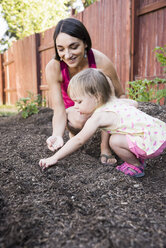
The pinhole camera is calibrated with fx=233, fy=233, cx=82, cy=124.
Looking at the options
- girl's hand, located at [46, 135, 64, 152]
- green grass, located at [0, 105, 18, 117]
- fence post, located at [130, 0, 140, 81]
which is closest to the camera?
girl's hand, located at [46, 135, 64, 152]

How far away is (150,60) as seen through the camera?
3.66 m

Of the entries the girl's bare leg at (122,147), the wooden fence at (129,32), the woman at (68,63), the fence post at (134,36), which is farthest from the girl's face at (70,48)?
the fence post at (134,36)

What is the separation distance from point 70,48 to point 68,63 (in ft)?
0.40

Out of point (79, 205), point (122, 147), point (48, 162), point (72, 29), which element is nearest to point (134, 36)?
point (72, 29)

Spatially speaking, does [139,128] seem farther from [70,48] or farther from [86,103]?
[70,48]

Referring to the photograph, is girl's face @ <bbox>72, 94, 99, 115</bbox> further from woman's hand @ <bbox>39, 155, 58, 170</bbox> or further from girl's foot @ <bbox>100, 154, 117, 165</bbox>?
girl's foot @ <bbox>100, 154, 117, 165</bbox>

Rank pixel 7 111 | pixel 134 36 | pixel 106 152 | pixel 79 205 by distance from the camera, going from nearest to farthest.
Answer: pixel 79 205 < pixel 106 152 < pixel 134 36 < pixel 7 111

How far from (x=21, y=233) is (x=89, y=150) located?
139cm

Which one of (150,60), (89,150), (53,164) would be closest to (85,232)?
(53,164)

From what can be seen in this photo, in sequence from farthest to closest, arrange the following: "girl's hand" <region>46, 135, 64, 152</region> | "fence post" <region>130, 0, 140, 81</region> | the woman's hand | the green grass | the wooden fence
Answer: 1. the green grass
2. "fence post" <region>130, 0, 140, 81</region>
3. the wooden fence
4. "girl's hand" <region>46, 135, 64, 152</region>
5. the woman's hand

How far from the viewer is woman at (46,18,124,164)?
6.22 ft

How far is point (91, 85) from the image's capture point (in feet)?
5.13

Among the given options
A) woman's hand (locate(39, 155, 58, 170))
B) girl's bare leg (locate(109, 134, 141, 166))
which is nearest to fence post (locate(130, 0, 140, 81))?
girl's bare leg (locate(109, 134, 141, 166))

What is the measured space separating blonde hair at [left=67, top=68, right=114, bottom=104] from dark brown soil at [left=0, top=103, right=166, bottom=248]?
0.55 m
